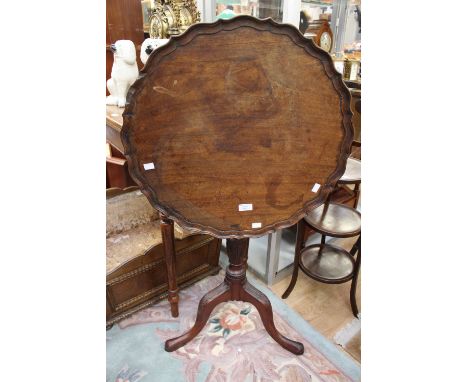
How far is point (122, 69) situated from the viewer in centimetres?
150

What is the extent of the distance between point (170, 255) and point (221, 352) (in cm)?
56

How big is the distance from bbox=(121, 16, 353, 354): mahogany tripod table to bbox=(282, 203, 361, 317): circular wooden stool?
61cm

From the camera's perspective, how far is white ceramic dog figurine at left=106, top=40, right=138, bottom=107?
1.46 metres

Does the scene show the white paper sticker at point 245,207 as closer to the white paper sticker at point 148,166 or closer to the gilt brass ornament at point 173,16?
the white paper sticker at point 148,166

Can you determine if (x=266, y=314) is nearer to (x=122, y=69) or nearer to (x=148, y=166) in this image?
(x=148, y=166)

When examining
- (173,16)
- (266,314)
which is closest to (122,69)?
(173,16)

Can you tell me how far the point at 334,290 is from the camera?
1959 millimetres

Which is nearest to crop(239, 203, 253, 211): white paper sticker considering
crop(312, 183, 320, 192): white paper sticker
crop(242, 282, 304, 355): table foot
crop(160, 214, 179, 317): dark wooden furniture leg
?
crop(312, 183, 320, 192): white paper sticker

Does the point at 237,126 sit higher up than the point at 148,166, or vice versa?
the point at 237,126

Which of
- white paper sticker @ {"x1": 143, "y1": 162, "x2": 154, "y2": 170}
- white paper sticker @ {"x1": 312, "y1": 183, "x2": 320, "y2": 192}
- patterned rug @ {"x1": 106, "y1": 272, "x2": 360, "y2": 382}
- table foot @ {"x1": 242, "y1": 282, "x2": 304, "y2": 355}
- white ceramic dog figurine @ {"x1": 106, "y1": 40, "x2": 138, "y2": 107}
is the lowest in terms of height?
patterned rug @ {"x1": 106, "y1": 272, "x2": 360, "y2": 382}

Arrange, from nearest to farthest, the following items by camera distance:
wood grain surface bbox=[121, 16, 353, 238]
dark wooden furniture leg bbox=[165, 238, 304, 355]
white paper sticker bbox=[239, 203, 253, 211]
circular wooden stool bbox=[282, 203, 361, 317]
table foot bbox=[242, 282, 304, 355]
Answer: wood grain surface bbox=[121, 16, 353, 238] → white paper sticker bbox=[239, 203, 253, 211] → dark wooden furniture leg bbox=[165, 238, 304, 355] → table foot bbox=[242, 282, 304, 355] → circular wooden stool bbox=[282, 203, 361, 317]

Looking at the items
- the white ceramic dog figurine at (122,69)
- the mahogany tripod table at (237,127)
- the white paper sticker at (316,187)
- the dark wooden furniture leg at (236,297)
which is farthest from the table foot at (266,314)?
the white ceramic dog figurine at (122,69)

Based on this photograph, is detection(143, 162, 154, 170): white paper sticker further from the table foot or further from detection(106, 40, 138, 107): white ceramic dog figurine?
the table foot

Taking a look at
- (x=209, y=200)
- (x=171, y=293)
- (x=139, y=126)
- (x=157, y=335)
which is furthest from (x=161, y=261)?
(x=139, y=126)
